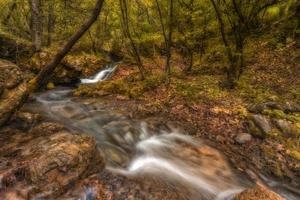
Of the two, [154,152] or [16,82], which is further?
[154,152]

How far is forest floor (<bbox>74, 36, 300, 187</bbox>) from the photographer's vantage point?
7203 millimetres

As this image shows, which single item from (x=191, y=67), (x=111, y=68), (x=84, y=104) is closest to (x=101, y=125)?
(x=84, y=104)

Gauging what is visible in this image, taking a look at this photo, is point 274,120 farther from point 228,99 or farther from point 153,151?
point 153,151

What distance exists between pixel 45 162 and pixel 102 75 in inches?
423

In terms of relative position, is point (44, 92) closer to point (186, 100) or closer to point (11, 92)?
point (11, 92)

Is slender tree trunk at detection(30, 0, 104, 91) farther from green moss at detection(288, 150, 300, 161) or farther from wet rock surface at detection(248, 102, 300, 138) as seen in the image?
green moss at detection(288, 150, 300, 161)

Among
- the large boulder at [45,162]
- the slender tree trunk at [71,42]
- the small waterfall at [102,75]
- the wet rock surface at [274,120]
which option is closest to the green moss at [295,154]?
the wet rock surface at [274,120]

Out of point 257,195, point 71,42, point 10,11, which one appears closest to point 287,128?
point 257,195

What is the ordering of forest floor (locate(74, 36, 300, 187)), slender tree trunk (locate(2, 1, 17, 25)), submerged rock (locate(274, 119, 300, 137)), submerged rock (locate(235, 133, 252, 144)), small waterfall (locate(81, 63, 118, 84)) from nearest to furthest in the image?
forest floor (locate(74, 36, 300, 187)), submerged rock (locate(274, 119, 300, 137)), submerged rock (locate(235, 133, 252, 144)), small waterfall (locate(81, 63, 118, 84)), slender tree trunk (locate(2, 1, 17, 25))

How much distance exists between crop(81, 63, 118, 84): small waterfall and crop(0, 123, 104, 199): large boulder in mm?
8267

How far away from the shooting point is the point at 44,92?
1183 centimetres

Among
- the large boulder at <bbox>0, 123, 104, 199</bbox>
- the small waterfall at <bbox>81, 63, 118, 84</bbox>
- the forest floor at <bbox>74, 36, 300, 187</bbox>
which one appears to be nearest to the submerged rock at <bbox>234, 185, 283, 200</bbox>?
the forest floor at <bbox>74, 36, 300, 187</bbox>

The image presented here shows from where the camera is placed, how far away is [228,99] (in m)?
9.99

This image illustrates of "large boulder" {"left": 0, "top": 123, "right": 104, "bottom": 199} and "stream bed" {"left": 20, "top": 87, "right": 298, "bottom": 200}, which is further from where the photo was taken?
"stream bed" {"left": 20, "top": 87, "right": 298, "bottom": 200}
